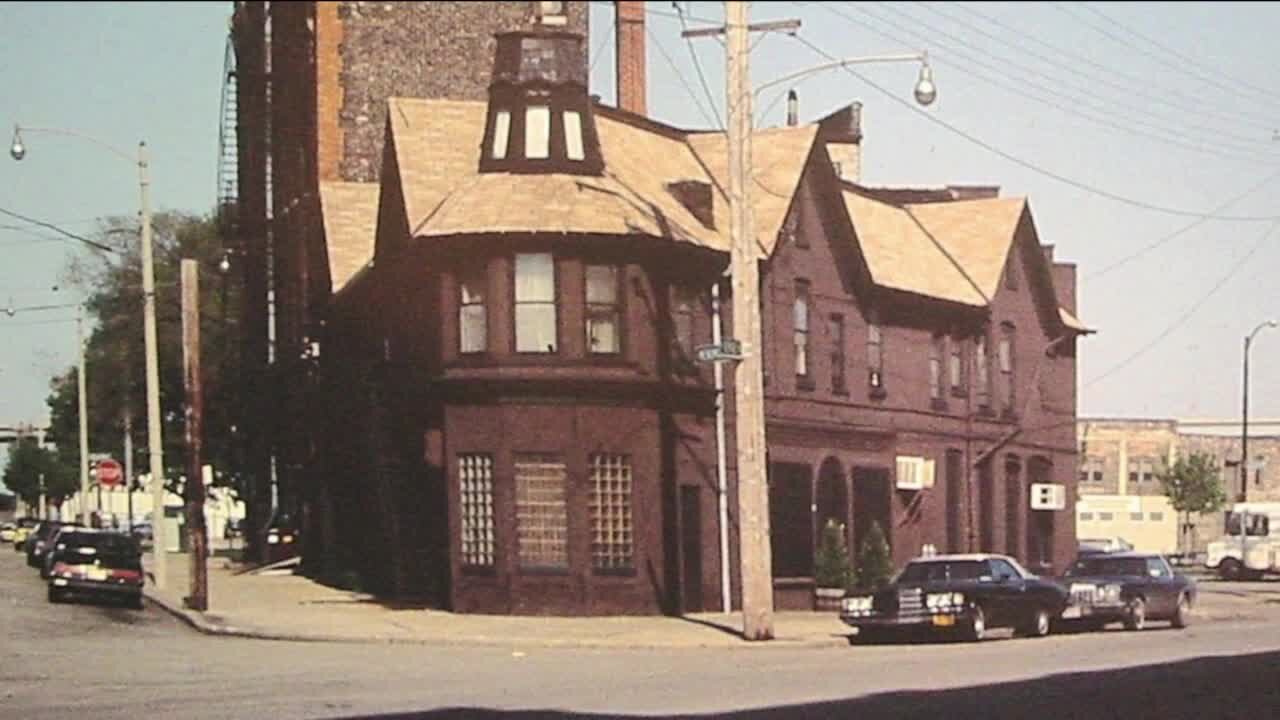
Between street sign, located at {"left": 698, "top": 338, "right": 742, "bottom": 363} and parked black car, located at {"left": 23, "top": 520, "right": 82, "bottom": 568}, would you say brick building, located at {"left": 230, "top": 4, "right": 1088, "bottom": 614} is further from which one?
parked black car, located at {"left": 23, "top": 520, "right": 82, "bottom": 568}

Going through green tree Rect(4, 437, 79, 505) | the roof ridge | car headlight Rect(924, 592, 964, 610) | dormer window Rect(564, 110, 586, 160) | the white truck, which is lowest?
the white truck

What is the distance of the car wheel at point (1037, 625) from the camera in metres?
36.9

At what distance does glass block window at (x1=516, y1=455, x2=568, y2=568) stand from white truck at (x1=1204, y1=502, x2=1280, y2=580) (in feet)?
59.2

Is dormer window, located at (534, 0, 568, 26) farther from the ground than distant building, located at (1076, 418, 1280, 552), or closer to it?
farther from the ground

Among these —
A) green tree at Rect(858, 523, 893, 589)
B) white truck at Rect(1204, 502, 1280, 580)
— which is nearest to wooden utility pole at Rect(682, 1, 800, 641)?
green tree at Rect(858, 523, 893, 589)

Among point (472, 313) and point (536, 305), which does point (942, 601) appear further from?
point (472, 313)

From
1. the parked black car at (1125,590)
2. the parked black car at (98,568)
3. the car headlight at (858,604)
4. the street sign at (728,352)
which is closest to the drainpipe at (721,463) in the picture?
the parked black car at (1125,590)

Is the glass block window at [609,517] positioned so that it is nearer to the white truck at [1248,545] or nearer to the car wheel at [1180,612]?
the car wheel at [1180,612]

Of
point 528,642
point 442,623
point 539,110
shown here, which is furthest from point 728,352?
point 539,110

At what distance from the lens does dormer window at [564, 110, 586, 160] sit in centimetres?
4241

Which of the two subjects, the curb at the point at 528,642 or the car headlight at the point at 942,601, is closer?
the curb at the point at 528,642

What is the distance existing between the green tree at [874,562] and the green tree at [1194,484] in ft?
23.7

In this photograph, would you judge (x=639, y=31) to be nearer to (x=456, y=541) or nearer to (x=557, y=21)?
(x=557, y=21)

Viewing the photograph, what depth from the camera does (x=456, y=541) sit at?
41.8m
